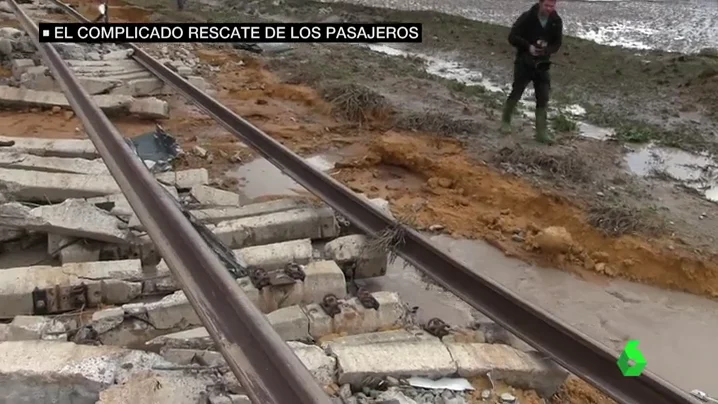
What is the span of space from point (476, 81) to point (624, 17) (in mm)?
13556

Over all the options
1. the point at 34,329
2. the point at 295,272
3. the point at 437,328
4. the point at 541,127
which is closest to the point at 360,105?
the point at 541,127

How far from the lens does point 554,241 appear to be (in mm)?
5504

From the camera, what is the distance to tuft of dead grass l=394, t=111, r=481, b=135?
326 inches

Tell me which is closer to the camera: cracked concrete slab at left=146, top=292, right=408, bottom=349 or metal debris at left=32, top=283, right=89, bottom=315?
cracked concrete slab at left=146, top=292, right=408, bottom=349

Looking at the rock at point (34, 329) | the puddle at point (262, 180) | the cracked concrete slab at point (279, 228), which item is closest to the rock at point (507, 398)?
the cracked concrete slab at point (279, 228)

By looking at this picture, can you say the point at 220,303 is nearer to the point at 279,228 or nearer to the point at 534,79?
the point at 279,228

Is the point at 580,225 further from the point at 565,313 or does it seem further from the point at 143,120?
the point at 143,120

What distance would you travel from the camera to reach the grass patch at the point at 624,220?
230 inches

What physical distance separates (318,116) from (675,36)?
14.6m

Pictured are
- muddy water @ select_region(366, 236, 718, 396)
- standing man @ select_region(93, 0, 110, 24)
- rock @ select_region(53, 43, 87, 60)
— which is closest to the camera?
muddy water @ select_region(366, 236, 718, 396)

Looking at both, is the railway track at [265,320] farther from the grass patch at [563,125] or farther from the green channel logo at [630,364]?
the grass patch at [563,125]

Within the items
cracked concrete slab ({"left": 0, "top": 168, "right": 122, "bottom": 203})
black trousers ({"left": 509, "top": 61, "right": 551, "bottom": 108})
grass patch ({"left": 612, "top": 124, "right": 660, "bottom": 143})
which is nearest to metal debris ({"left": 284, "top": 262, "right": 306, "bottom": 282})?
cracked concrete slab ({"left": 0, "top": 168, "right": 122, "bottom": 203})

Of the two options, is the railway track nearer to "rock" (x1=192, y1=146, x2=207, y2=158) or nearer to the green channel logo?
the green channel logo

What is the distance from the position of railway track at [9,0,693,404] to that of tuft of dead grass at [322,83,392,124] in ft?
10.7
